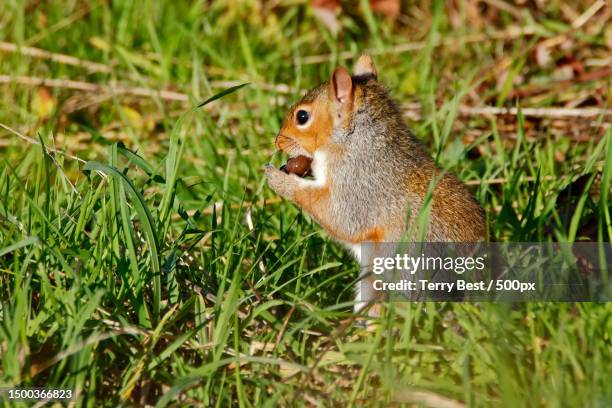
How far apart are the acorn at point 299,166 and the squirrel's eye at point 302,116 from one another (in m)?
0.15

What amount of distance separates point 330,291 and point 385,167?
1.84ft

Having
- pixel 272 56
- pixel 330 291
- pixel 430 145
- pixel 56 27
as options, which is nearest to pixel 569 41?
pixel 430 145

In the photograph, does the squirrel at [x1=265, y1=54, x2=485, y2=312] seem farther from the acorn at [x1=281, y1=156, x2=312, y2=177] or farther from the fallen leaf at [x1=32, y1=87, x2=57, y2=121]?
the fallen leaf at [x1=32, y1=87, x2=57, y2=121]

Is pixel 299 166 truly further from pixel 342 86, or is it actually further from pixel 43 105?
pixel 43 105

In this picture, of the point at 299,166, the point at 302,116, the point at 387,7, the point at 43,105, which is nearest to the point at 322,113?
the point at 302,116

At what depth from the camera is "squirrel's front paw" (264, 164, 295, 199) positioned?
3381 mm

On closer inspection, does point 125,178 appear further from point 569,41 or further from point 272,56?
point 569,41

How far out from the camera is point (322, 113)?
343cm

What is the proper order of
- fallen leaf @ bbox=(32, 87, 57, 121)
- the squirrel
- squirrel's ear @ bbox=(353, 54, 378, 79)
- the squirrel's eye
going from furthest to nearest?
fallen leaf @ bbox=(32, 87, 57, 121) < squirrel's ear @ bbox=(353, 54, 378, 79) < the squirrel's eye < the squirrel

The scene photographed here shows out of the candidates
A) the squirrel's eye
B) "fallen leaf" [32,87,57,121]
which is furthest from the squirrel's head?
"fallen leaf" [32,87,57,121]

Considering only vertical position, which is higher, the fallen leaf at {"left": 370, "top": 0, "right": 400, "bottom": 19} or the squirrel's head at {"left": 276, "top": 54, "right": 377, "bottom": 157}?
the fallen leaf at {"left": 370, "top": 0, "right": 400, "bottom": 19}

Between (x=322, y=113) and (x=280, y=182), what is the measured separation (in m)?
0.33

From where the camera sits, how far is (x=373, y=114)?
11.0 ft

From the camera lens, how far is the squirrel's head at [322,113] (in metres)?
3.34
